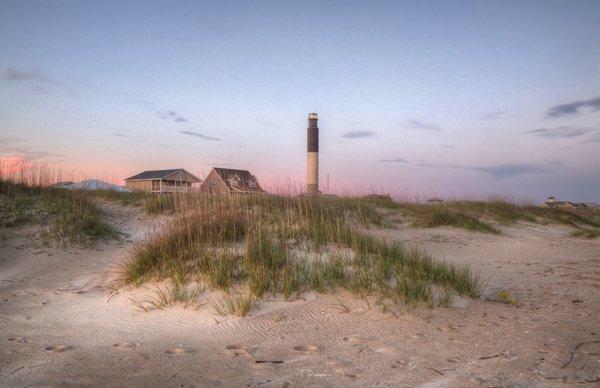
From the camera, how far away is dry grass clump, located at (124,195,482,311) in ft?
15.2

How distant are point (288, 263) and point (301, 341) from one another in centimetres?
168

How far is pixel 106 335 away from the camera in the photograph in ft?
13.0

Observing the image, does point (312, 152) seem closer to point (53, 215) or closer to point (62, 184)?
point (62, 184)

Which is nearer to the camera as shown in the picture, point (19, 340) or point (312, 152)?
point (19, 340)

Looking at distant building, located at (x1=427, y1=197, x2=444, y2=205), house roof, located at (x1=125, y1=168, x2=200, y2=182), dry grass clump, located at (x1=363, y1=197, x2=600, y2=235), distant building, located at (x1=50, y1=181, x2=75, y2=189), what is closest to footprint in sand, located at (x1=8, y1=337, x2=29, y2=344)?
distant building, located at (x1=50, y1=181, x2=75, y2=189)

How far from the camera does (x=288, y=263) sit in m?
5.29

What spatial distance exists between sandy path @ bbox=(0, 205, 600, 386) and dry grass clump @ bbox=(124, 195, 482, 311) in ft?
0.82

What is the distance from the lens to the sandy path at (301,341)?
305 centimetres

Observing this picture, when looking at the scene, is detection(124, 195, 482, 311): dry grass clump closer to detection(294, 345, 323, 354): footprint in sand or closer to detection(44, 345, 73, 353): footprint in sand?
detection(294, 345, 323, 354): footprint in sand

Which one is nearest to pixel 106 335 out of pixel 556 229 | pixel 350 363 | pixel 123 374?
pixel 123 374

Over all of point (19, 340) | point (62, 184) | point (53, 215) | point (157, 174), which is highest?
point (157, 174)

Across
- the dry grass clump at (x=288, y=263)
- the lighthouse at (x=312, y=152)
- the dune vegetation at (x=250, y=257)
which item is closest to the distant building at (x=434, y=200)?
the dune vegetation at (x=250, y=257)

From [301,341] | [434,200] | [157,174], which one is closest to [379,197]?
[434,200]

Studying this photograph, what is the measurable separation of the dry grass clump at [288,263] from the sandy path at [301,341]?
25 cm
